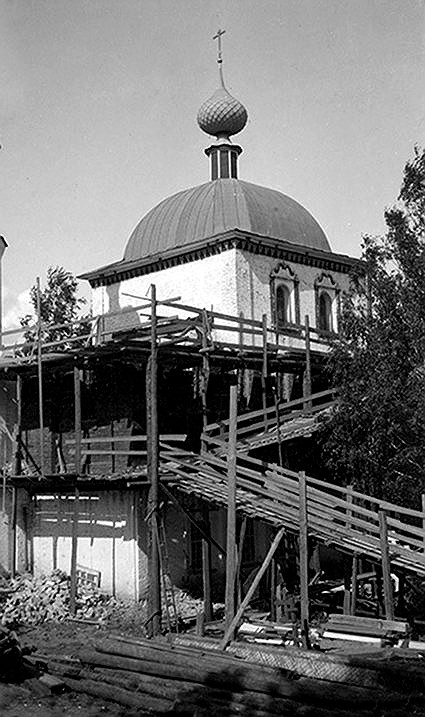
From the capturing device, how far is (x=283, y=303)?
89.7 ft

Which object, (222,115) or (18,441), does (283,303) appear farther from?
(18,441)

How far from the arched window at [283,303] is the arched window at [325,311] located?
1415mm

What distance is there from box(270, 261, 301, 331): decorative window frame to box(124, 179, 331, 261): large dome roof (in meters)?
0.99

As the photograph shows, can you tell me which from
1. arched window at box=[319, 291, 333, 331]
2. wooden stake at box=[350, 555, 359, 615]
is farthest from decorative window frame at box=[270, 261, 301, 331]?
wooden stake at box=[350, 555, 359, 615]

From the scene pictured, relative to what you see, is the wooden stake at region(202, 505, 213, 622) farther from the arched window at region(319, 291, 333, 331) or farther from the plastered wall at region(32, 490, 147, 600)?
the arched window at region(319, 291, 333, 331)

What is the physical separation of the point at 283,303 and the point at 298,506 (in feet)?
37.4

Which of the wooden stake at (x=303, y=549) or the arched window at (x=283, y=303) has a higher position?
the arched window at (x=283, y=303)

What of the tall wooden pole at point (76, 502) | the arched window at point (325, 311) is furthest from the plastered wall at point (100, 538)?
the arched window at point (325, 311)

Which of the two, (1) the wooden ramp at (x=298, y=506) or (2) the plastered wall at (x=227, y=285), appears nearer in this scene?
(1) the wooden ramp at (x=298, y=506)

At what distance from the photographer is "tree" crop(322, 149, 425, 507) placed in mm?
18500

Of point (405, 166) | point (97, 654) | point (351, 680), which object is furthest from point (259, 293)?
point (351, 680)

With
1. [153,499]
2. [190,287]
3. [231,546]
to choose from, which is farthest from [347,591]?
[190,287]

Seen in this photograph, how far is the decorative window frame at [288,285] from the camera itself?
87.6ft

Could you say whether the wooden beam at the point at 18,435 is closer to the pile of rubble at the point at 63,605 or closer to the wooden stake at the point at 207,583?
the pile of rubble at the point at 63,605
